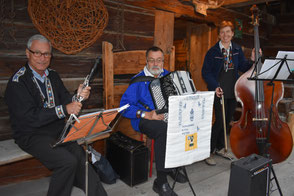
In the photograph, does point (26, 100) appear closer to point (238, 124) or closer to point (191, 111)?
point (191, 111)

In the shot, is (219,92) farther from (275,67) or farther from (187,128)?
(187,128)

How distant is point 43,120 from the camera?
175cm

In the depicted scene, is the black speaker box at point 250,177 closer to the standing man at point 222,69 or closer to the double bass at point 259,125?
the double bass at point 259,125

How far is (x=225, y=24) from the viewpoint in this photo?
8.78ft

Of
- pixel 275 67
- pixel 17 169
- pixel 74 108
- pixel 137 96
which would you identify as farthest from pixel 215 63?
pixel 17 169

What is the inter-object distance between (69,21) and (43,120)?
1.11 m

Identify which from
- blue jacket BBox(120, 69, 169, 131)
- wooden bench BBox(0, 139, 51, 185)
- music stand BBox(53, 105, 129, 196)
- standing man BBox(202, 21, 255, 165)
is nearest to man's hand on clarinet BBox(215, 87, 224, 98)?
standing man BBox(202, 21, 255, 165)

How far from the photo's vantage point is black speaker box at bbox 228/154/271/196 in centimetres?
172

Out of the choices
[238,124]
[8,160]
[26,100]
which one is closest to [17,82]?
[26,100]

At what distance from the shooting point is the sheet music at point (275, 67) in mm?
1818

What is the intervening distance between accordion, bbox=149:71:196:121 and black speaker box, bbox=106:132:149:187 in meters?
0.42

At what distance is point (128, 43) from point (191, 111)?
1.57m

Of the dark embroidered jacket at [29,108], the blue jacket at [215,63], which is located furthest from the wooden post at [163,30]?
the dark embroidered jacket at [29,108]

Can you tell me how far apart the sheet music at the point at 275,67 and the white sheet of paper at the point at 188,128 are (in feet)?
1.70
